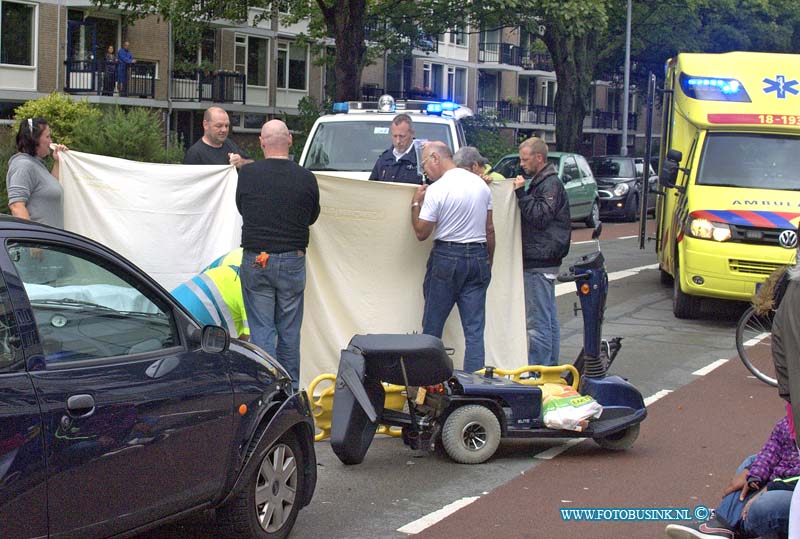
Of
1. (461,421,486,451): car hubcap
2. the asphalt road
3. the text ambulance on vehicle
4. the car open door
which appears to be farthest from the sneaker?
the text ambulance on vehicle

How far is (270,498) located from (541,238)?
3896 mm

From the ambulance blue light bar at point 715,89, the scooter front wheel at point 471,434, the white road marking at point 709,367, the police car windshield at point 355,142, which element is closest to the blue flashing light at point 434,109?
the police car windshield at point 355,142

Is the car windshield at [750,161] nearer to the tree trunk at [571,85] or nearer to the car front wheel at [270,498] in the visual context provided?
the car front wheel at [270,498]

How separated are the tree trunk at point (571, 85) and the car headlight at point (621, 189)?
25.6 feet

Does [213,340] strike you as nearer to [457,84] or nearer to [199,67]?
[199,67]

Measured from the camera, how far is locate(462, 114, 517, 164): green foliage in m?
30.5

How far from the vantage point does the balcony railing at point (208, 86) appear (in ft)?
Answer: 133

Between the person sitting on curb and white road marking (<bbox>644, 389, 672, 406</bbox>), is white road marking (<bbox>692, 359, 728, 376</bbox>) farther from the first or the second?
the person sitting on curb

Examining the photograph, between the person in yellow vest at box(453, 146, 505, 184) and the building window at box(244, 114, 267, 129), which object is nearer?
the person in yellow vest at box(453, 146, 505, 184)

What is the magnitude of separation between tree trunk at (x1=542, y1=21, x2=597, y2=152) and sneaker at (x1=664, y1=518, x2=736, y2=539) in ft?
109

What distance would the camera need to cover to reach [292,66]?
46219mm

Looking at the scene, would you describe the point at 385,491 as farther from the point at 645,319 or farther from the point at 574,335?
the point at 645,319

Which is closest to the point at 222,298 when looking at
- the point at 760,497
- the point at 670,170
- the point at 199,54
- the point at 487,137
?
the point at 760,497

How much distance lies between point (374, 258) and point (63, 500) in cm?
444
